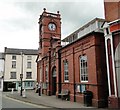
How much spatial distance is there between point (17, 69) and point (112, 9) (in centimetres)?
3757

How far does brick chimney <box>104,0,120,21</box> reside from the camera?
1469cm

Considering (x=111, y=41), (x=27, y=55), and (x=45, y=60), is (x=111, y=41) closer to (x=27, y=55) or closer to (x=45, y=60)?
(x=45, y=60)

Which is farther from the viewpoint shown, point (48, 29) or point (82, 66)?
point (48, 29)

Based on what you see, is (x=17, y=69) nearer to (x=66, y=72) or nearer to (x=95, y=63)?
(x=66, y=72)

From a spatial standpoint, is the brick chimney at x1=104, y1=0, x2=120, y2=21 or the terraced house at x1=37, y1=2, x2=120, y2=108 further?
the brick chimney at x1=104, y1=0, x2=120, y2=21

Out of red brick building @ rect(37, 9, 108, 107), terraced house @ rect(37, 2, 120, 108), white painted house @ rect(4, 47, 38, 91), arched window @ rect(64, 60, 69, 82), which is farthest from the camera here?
white painted house @ rect(4, 47, 38, 91)

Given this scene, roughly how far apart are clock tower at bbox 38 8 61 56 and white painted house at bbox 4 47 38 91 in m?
16.6

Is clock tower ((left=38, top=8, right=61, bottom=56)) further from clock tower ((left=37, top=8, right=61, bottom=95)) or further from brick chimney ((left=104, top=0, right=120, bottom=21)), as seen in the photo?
brick chimney ((left=104, top=0, right=120, bottom=21))

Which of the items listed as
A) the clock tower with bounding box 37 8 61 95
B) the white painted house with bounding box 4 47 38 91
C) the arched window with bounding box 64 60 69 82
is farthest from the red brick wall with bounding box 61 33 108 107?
the white painted house with bounding box 4 47 38 91

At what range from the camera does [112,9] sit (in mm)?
15273

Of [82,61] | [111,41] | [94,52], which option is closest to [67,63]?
[82,61]

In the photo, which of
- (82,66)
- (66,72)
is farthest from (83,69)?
(66,72)

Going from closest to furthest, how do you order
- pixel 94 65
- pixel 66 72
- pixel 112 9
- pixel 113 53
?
1. pixel 113 53
2. pixel 112 9
3. pixel 94 65
4. pixel 66 72

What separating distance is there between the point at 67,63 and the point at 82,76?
13.5 feet
